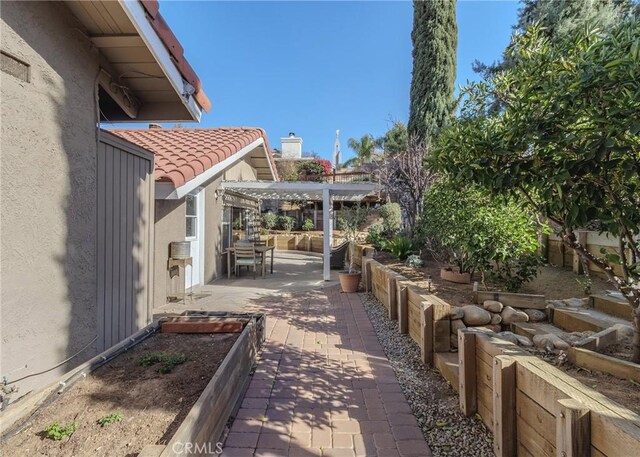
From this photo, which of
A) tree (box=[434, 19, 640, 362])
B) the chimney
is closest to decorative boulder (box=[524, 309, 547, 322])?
tree (box=[434, 19, 640, 362])

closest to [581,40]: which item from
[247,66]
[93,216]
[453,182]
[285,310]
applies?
[453,182]

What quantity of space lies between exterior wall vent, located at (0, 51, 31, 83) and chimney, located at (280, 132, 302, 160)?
28122 mm

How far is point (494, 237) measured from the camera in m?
5.03

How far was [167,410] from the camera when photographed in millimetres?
2553

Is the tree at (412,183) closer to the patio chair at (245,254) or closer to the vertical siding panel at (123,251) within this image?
the patio chair at (245,254)

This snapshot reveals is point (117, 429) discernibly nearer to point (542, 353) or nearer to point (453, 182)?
point (453, 182)

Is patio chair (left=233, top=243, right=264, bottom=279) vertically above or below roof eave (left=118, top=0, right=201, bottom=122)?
below

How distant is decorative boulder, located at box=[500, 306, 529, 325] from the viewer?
4305 mm

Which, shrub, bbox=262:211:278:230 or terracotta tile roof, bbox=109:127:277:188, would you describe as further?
shrub, bbox=262:211:278:230

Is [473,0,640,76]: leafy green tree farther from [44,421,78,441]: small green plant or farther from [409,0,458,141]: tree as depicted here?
[44,421,78,441]: small green plant

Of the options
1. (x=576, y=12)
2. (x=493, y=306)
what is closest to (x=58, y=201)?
(x=493, y=306)

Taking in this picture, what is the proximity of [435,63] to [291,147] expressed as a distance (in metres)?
19.2

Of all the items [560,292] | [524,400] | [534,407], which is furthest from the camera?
[560,292]

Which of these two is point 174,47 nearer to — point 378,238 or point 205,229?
point 205,229
